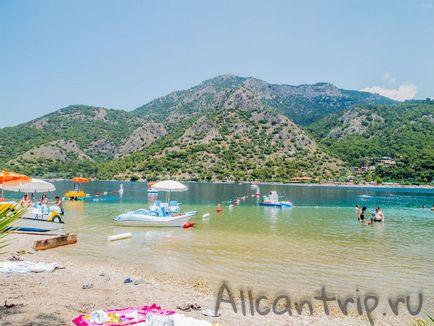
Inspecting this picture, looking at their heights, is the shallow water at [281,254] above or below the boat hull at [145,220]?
below

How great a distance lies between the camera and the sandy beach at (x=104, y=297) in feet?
29.7

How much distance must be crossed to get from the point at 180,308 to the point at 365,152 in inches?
7343

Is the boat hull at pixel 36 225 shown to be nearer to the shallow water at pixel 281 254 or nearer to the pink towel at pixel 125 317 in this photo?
the shallow water at pixel 281 254

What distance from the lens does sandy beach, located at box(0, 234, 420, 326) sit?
9.06 meters

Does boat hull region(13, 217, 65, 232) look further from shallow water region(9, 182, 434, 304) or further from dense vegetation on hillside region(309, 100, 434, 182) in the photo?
dense vegetation on hillside region(309, 100, 434, 182)

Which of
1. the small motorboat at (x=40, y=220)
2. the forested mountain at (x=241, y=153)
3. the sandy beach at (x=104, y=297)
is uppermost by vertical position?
the forested mountain at (x=241, y=153)

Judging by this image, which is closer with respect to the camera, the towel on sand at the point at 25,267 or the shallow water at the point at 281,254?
the towel on sand at the point at 25,267

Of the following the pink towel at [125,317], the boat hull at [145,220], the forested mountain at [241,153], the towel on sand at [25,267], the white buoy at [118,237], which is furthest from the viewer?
the forested mountain at [241,153]

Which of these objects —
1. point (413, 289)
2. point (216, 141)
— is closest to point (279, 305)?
point (413, 289)

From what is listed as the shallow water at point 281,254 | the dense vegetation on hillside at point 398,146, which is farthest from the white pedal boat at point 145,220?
the dense vegetation on hillside at point 398,146

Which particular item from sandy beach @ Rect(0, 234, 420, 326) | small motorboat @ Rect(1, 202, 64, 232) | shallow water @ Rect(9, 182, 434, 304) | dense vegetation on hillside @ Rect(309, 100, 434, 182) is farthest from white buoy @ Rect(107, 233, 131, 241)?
dense vegetation on hillside @ Rect(309, 100, 434, 182)

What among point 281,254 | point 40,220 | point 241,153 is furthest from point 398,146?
point 40,220

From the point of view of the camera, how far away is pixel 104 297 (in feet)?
35.4

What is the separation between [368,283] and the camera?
Result: 45.5 feet
